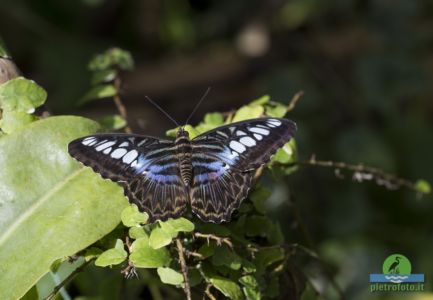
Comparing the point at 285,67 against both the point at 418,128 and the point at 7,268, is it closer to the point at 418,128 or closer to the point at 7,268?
the point at 418,128

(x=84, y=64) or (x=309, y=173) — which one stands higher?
(x=84, y=64)

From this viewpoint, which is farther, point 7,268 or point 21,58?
point 21,58

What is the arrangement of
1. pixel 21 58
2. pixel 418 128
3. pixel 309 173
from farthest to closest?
1. pixel 21 58
2. pixel 418 128
3. pixel 309 173

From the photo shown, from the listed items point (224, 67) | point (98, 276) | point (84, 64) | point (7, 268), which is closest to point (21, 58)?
point (84, 64)

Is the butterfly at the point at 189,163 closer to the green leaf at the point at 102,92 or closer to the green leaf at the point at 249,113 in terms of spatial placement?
the green leaf at the point at 249,113

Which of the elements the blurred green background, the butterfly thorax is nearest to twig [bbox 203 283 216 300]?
the butterfly thorax

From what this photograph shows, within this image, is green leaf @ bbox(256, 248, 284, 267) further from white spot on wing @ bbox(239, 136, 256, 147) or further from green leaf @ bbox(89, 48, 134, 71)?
green leaf @ bbox(89, 48, 134, 71)

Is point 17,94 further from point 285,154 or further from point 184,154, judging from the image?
point 285,154
